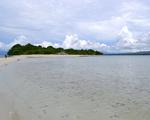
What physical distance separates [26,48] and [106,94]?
13298 centimetres

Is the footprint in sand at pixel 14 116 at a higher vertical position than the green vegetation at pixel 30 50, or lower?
lower

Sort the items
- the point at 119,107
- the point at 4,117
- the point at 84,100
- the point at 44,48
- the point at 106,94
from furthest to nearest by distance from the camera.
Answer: the point at 44,48, the point at 106,94, the point at 84,100, the point at 119,107, the point at 4,117

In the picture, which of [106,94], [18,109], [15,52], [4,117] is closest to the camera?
[4,117]

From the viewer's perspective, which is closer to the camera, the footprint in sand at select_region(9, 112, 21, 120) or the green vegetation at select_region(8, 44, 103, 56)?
the footprint in sand at select_region(9, 112, 21, 120)

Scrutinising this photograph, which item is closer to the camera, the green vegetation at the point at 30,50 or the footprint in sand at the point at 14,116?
the footprint in sand at the point at 14,116

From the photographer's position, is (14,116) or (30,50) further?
(30,50)

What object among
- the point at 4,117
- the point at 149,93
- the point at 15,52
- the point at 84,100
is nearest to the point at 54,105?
Answer: the point at 84,100

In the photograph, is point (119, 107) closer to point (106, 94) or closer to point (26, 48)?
point (106, 94)

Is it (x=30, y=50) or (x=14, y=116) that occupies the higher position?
(x=30, y=50)

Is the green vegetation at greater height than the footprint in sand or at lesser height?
greater

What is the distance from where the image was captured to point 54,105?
1362cm

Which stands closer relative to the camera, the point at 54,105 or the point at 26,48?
the point at 54,105

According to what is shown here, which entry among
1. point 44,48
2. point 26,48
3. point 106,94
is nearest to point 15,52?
point 26,48

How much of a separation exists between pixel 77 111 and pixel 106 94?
538cm
